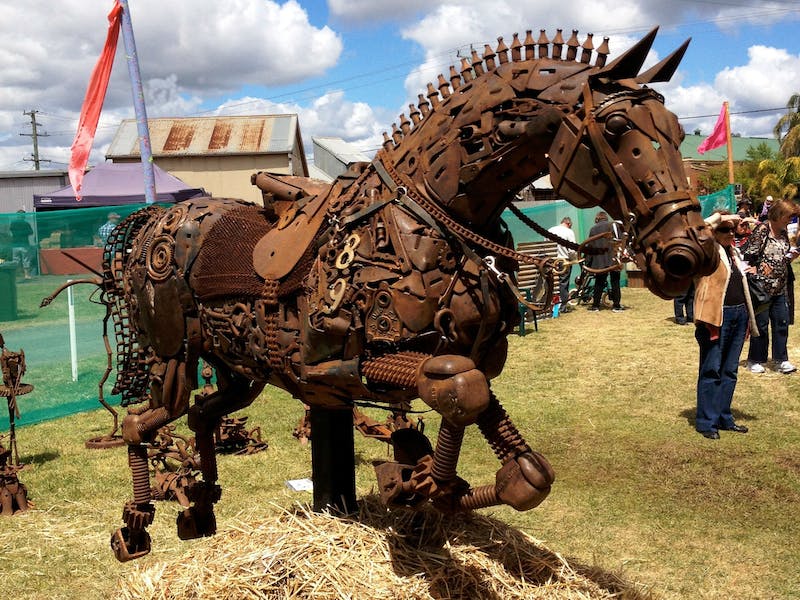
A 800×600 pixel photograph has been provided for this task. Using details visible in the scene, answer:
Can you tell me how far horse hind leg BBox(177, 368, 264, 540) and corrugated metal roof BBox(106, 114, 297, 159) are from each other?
2219 centimetres

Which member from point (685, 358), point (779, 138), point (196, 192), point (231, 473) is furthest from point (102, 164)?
point (779, 138)

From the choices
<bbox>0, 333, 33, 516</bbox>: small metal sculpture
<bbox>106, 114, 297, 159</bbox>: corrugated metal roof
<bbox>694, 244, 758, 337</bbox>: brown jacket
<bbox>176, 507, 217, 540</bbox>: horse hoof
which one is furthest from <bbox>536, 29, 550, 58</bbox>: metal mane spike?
<bbox>106, 114, 297, 159</bbox>: corrugated metal roof

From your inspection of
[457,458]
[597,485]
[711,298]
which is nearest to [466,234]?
[457,458]

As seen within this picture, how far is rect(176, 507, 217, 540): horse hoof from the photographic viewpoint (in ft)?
14.6

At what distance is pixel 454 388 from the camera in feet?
8.61

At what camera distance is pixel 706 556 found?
15.5 ft

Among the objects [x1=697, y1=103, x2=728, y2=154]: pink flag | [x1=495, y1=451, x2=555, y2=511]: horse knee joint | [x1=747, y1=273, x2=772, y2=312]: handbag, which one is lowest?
[x1=495, y1=451, x2=555, y2=511]: horse knee joint

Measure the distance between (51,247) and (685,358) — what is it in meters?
8.52

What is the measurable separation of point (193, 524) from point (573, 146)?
333cm

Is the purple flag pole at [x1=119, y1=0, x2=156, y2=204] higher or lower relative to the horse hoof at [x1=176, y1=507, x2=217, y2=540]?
higher

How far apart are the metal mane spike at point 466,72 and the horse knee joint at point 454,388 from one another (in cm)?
114

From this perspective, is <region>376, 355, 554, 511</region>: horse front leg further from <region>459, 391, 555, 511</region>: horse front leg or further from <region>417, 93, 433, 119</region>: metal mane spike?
<region>417, 93, 433, 119</region>: metal mane spike

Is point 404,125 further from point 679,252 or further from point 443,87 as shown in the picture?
point 679,252

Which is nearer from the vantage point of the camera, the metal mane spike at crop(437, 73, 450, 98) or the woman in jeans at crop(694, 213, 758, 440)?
the metal mane spike at crop(437, 73, 450, 98)
